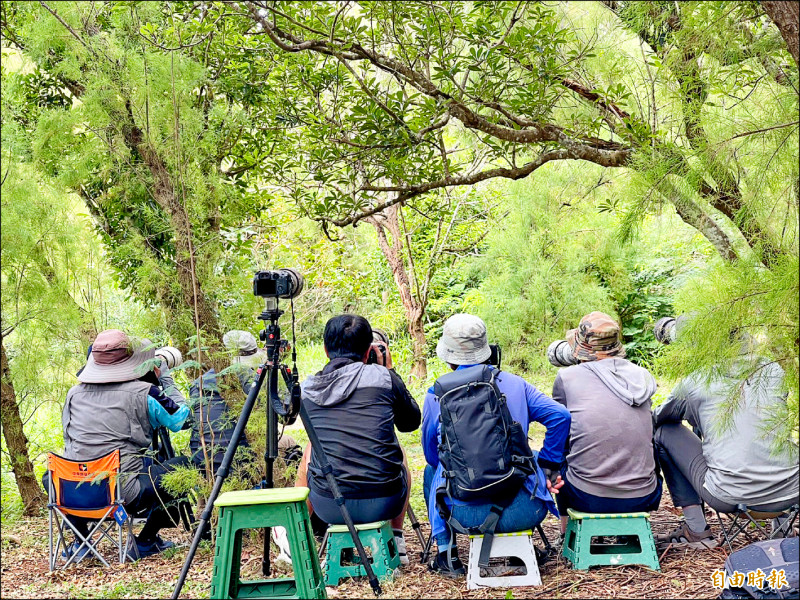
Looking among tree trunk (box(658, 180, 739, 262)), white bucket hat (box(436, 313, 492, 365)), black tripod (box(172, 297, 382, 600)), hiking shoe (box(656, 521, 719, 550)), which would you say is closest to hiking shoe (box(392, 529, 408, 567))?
black tripod (box(172, 297, 382, 600))

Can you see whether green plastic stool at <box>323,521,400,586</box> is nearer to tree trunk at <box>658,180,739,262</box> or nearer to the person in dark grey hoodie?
the person in dark grey hoodie

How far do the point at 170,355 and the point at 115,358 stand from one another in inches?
10.2

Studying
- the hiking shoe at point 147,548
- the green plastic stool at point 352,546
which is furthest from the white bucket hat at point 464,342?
the hiking shoe at point 147,548

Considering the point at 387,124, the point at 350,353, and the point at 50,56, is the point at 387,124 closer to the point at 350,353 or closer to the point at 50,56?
the point at 350,353

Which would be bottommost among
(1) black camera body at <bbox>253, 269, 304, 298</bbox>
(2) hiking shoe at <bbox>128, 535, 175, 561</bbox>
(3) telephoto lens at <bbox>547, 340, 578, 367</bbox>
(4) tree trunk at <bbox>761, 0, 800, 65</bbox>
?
(2) hiking shoe at <bbox>128, 535, 175, 561</bbox>

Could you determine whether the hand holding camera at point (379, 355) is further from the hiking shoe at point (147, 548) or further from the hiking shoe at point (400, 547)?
the hiking shoe at point (147, 548)

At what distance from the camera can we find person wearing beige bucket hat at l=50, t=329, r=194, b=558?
3391 millimetres

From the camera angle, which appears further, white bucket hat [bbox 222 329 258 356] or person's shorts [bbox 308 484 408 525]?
white bucket hat [bbox 222 329 258 356]

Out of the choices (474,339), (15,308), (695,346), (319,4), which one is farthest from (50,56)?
(695,346)

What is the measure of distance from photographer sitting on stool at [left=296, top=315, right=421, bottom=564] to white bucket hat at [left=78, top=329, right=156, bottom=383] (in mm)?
888

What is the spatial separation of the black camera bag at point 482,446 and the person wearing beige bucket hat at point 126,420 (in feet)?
4.32

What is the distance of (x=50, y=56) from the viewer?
389 cm

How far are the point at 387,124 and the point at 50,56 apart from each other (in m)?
1.93

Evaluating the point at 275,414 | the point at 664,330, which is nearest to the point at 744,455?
the point at 664,330
